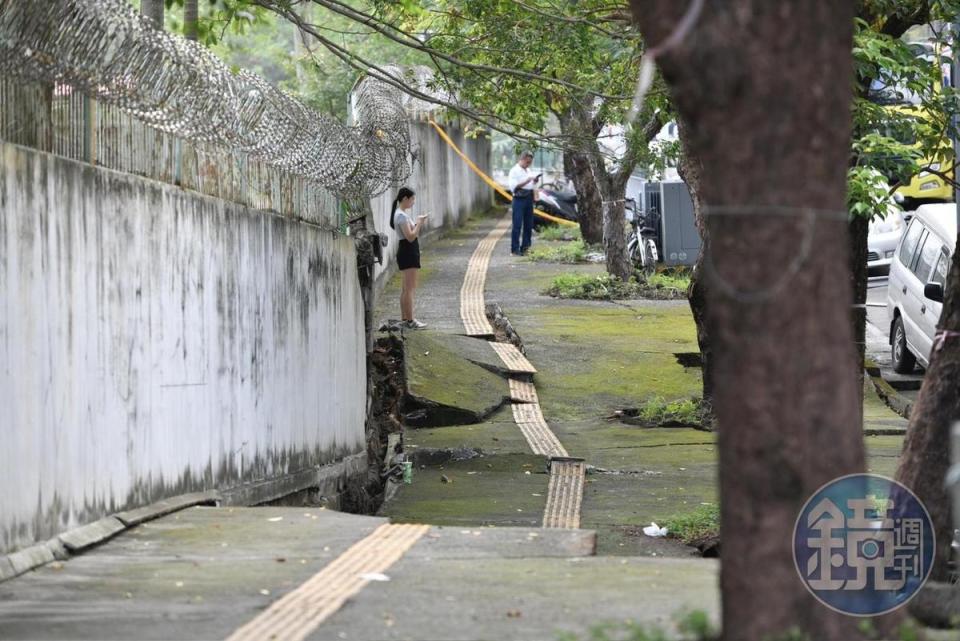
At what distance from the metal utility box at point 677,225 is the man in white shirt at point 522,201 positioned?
212 centimetres

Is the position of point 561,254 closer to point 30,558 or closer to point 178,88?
point 178,88

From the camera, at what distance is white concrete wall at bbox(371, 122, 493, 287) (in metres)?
18.6

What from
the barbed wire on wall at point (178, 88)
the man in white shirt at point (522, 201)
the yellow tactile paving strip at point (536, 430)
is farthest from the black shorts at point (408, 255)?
the man in white shirt at point (522, 201)

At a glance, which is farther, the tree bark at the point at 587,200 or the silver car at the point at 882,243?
the tree bark at the point at 587,200

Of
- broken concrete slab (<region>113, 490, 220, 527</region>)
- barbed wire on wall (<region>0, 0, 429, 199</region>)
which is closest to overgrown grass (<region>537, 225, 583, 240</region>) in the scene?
barbed wire on wall (<region>0, 0, 429, 199</region>)

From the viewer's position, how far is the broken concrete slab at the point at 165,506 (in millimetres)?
7105

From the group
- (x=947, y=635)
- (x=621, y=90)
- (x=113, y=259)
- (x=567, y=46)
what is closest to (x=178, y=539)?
(x=113, y=259)

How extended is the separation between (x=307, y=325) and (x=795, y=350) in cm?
731

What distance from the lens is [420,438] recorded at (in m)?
12.8

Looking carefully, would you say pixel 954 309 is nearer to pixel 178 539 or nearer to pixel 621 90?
pixel 178 539

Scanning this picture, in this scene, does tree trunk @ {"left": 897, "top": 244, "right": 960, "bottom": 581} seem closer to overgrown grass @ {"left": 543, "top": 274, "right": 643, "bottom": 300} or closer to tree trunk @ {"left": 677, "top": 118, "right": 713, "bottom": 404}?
tree trunk @ {"left": 677, "top": 118, "right": 713, "bottom": 404}

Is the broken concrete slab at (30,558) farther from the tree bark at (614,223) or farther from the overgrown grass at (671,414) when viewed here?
the tree bark at (614,223)

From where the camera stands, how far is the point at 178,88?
7.83m

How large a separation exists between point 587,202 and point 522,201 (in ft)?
4.96
